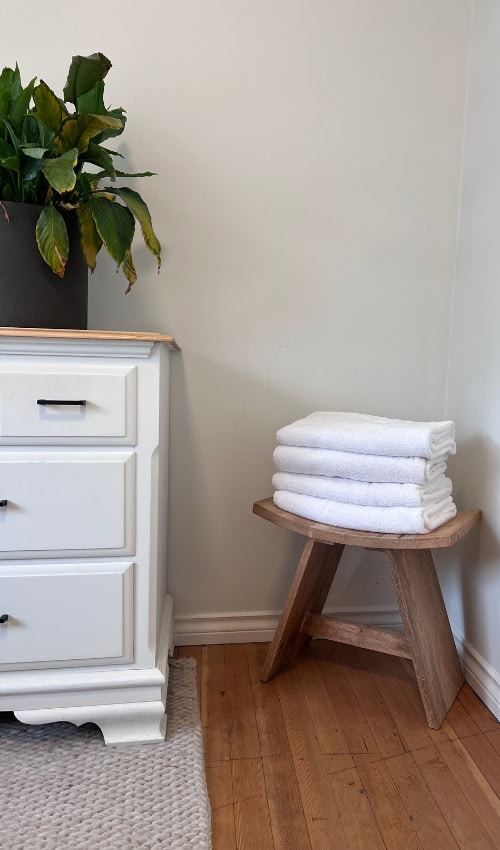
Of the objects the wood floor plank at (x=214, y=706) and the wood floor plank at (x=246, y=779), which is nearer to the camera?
the wood floor plank at (x=246, y=779)

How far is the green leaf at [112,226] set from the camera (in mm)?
1038

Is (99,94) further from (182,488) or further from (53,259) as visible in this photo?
(182,488)

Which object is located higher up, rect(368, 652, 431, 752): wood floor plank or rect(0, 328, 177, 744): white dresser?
rect(0, 328, 177, 744): white dresser

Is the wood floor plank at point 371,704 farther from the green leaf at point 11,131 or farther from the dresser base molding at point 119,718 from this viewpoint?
the green leaf at point 11,131

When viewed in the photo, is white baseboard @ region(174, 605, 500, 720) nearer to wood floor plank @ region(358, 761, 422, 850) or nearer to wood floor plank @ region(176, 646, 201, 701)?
wood floor plank @ region(176, 646, 201, 701)

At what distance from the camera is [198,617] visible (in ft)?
4.86

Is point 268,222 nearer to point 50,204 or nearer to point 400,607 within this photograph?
point 50,204

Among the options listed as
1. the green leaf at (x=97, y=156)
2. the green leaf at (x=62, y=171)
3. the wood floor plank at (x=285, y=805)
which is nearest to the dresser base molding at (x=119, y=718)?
the wood floor plank at (x=285, y=805)

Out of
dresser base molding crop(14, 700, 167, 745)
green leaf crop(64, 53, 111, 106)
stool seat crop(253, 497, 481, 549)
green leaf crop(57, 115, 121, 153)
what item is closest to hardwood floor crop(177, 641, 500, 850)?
dresser base molding crop(14, 700, 167, 745)

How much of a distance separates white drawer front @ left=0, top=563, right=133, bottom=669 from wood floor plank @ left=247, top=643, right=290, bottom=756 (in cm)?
34

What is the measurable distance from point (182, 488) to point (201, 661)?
43 cm

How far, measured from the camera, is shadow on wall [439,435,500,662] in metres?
1.27

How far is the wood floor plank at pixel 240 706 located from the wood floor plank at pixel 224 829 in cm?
13

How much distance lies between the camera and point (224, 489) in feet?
4.82
